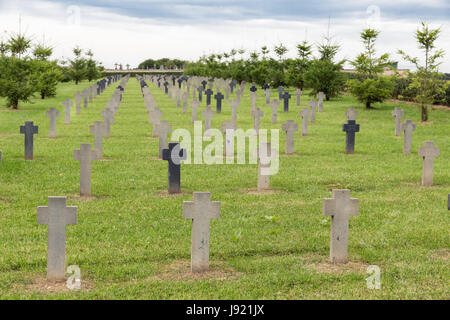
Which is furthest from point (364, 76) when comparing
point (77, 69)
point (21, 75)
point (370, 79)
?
point (77, 69)

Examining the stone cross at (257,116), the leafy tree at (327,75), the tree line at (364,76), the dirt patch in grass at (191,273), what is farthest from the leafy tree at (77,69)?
the dirt patch in grass at (191,273)

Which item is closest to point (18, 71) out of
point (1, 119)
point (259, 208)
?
point (1, 119)

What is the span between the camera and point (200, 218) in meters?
7.04

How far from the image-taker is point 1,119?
26109mm

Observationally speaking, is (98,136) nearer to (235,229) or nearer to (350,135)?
(350,135)

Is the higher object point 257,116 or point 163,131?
point 257,116

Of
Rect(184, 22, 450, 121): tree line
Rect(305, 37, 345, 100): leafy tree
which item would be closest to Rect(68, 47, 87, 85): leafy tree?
Rect(184, 22, 450, 121): tree line

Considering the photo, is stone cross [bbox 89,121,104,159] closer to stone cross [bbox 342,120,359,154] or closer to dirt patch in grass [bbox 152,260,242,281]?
stone cross [bbox 342,120,359,154]

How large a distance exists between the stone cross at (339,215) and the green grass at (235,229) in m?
0.22

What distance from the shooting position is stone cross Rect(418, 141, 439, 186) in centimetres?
1222

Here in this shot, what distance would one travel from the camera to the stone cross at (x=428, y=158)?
1222 cm

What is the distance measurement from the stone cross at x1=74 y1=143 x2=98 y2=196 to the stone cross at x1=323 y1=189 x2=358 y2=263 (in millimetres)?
5250

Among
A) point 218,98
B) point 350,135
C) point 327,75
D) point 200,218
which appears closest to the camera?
point 200,218

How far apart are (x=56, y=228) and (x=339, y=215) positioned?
3.12 m
